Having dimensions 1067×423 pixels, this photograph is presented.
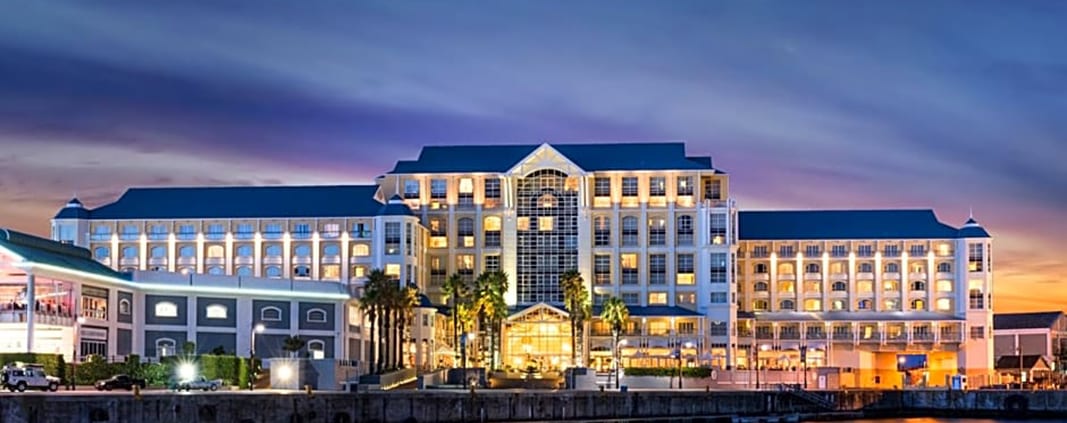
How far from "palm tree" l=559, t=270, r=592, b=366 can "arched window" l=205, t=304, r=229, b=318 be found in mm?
43815

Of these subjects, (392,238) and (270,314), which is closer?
(270,314)

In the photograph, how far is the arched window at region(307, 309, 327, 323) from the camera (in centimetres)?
16752

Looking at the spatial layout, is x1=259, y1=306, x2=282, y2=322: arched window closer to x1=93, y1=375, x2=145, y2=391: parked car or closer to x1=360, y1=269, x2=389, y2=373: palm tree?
x1=360, y1=269, x2=389, y2=373: palm tree

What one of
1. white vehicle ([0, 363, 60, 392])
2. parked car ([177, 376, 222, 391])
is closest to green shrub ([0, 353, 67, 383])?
parked car ([177, 376, 222, 391])

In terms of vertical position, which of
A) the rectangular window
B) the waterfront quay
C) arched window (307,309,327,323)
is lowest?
the waterfront quay

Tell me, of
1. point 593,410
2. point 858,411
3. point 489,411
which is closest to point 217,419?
point 489,411

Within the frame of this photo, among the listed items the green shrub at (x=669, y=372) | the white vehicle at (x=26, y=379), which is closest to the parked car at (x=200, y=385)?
the white vehicle at (x=26, y=379)

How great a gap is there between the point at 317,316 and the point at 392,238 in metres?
31.1

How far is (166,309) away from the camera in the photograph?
15450 cm

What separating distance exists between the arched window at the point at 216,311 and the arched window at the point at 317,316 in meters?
10.7

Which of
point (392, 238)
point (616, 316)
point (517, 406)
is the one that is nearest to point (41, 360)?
point (517, 406)

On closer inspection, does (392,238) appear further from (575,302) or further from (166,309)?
(166,309)

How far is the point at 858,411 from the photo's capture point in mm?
158375

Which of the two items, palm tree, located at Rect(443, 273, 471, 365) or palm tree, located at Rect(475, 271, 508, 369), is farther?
palm tree, located at Rect(475, 271, 508, 369)
